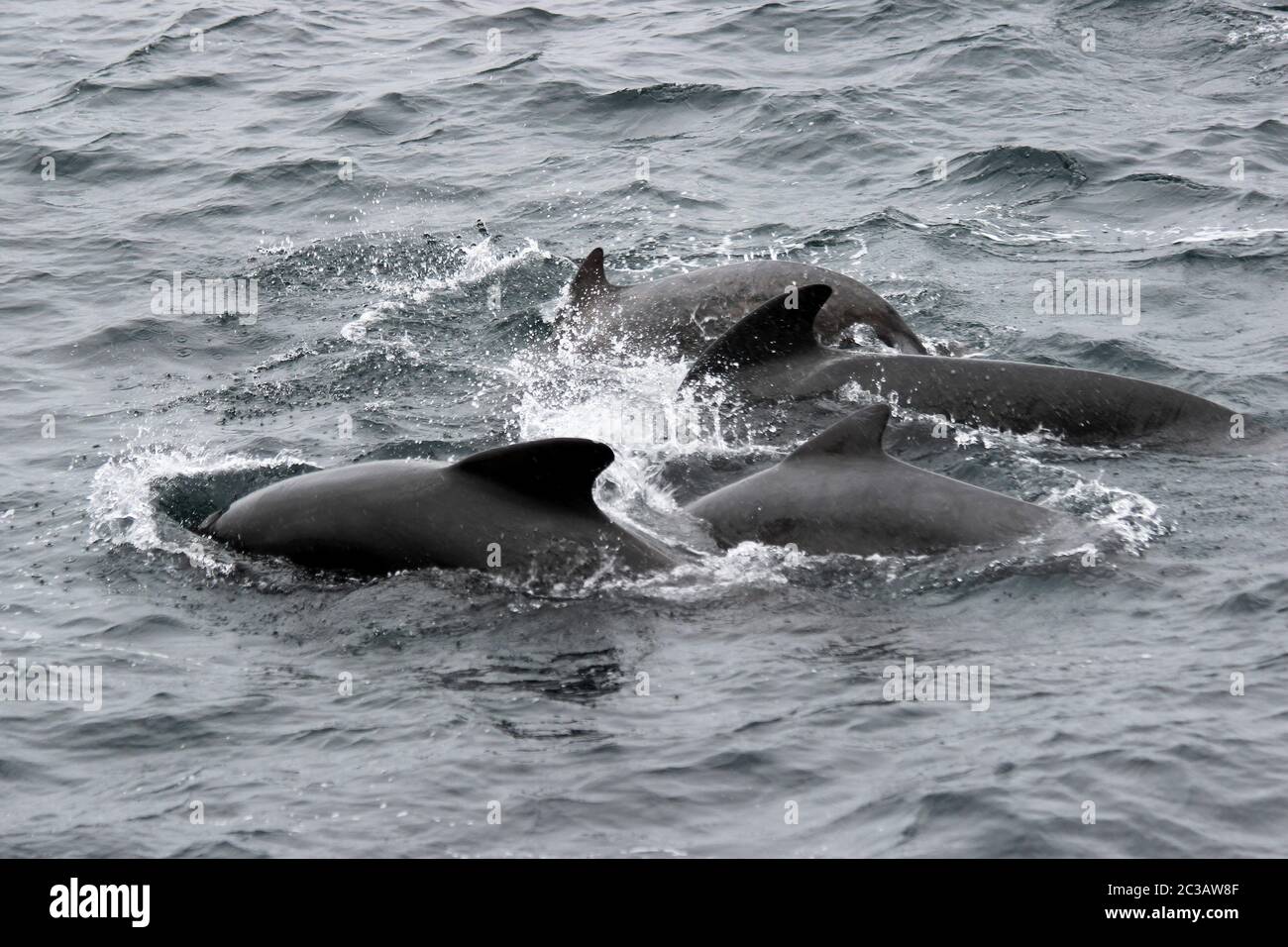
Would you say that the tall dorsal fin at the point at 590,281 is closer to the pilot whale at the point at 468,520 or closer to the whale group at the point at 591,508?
the whale group at the point at 591,508

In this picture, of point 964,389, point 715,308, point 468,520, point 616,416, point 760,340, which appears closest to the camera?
point 468,520

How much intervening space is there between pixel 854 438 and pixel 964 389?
2.58m

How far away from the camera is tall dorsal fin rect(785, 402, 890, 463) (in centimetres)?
1040

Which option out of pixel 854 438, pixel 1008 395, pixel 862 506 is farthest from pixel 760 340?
pixel 862 506

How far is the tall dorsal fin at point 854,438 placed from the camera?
409 inches

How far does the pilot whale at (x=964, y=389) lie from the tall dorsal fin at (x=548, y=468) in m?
2.87

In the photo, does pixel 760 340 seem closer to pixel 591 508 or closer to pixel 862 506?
pixel 862 506

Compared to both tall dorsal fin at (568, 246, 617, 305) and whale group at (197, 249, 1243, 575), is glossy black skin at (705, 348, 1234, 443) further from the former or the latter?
tall dorsal fin at (568, 246, 617, 305)

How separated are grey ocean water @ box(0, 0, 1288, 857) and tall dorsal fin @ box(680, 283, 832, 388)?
485mm

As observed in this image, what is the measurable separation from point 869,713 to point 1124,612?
201 cm

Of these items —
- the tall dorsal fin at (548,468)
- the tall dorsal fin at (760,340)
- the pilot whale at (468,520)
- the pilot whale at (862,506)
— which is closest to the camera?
the tall dorsal fin at (548,468)

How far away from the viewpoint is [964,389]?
1277 cm

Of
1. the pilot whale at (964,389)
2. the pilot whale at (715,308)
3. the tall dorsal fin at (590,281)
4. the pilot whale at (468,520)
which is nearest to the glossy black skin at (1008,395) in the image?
the pilot whale at (964,389)
